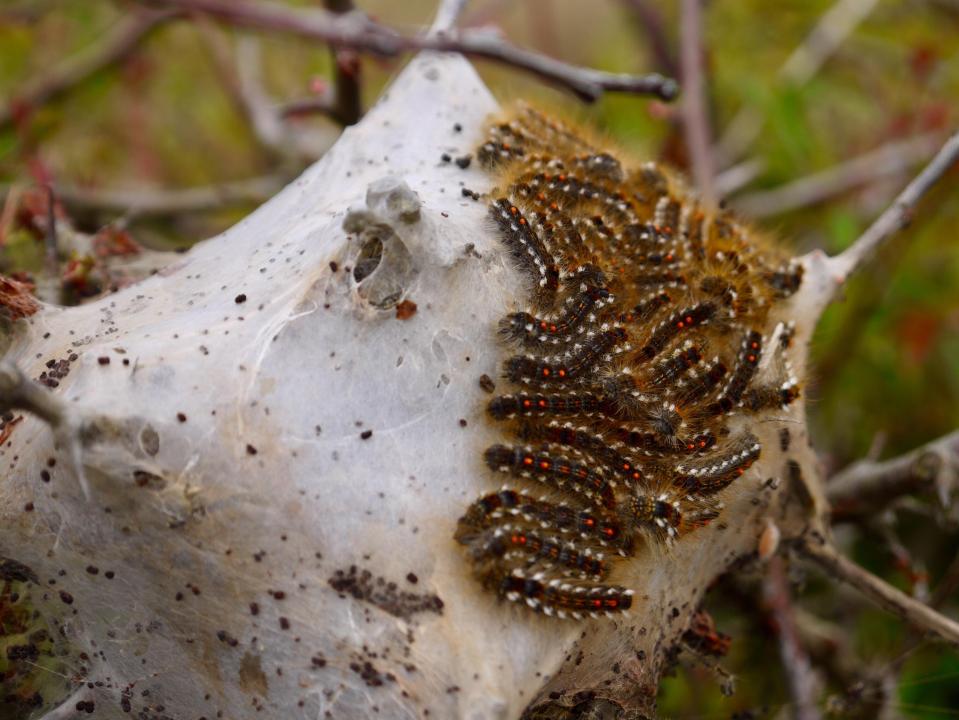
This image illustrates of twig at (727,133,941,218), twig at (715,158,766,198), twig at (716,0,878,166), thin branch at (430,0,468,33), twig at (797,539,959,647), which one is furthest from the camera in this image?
twig at (716,0,878,166)

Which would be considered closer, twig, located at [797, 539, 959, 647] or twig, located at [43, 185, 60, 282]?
twig, located at [797, 539, 959, 647]

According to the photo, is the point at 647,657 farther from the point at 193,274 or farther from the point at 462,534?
the point at 193,274

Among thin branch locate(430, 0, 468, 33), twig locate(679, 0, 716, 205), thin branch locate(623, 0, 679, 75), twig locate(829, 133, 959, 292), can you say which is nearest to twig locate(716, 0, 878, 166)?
thin branch locate(623, 0, 679, 75)

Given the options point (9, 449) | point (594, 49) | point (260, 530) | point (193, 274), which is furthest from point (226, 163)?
point (260, 530)

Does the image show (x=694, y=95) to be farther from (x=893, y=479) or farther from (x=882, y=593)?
(x=882, y=593)

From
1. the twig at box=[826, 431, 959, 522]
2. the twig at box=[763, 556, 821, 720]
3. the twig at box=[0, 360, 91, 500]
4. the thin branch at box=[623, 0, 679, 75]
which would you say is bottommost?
the twig at box=[763, 556, 821, 720]

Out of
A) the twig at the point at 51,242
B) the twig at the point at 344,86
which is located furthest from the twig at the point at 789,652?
the twig at the point at 51,242

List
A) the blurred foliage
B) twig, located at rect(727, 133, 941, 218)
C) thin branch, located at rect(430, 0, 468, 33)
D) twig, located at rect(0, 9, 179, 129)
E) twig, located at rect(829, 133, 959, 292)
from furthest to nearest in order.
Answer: twig, located at rect(0, 9, 179, 129)
twig, located at rect(727, 133, 941, 218)
the blurred foliage
thin branch, located at rect(430, 0, 468, 33)
twig, located at rect(829, 133, 959, 292)

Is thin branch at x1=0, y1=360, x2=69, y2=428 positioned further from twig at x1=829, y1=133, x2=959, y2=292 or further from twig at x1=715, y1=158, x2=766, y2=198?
twig at x1=715, y1=158, x2=766, y2=198

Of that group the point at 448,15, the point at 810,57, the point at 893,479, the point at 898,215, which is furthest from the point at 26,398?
the point at 810,57
